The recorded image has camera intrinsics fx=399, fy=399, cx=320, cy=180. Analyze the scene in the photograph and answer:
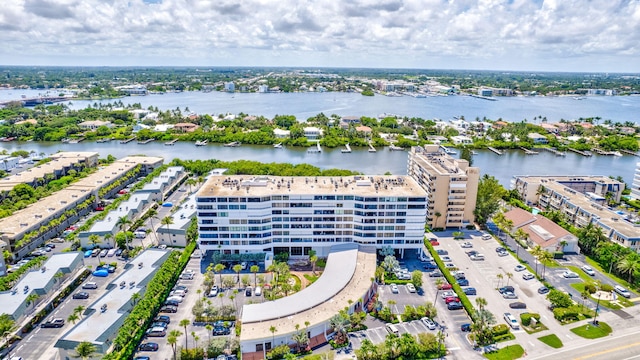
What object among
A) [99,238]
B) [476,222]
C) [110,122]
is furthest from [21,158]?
[476,222]

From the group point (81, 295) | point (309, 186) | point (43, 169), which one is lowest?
point (81, 295)

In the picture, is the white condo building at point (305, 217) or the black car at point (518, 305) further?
the white condo building at point (305, 217)

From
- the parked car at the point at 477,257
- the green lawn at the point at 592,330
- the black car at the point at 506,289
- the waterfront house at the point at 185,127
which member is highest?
the waterfront house at the point at 185,127

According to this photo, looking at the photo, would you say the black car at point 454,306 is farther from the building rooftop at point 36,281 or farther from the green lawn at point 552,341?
the building rooftop at point 36,281

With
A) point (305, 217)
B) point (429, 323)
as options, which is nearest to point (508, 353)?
point (429, 323)

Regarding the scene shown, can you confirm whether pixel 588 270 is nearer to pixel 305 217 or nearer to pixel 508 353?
pixel 508 353

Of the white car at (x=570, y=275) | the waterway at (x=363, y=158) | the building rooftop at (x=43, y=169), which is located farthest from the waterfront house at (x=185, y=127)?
the white car at (x=570, y=275)

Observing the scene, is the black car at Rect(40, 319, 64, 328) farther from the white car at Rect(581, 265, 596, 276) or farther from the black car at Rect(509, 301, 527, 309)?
the white car at Rect(581, 265, 596, 276)
